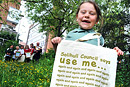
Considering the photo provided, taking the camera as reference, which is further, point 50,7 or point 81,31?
point 50,7

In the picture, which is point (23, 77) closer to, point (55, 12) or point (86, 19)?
point (86, 19)

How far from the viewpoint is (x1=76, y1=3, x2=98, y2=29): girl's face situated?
1.42 meters

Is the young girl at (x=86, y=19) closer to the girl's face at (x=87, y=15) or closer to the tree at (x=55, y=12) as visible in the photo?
the girl's face at (x=87, y=15)

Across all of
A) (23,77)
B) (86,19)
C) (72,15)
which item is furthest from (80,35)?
(72,15)

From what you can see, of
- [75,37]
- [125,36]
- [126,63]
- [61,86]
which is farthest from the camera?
[125,36]

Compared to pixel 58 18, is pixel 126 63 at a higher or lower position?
lower

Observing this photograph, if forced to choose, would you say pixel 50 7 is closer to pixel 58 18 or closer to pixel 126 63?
pixel 58 18

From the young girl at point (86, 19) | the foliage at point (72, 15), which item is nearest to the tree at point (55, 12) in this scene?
the foliage at point (72, 15)

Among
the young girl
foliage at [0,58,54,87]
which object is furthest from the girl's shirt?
foliage at [0,58,54,87]

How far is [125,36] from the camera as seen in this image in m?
8.55

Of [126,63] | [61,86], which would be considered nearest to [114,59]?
[61,86]

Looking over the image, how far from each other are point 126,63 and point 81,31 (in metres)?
5.36

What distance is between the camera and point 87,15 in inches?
55.4

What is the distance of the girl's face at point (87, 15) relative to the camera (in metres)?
1.42
